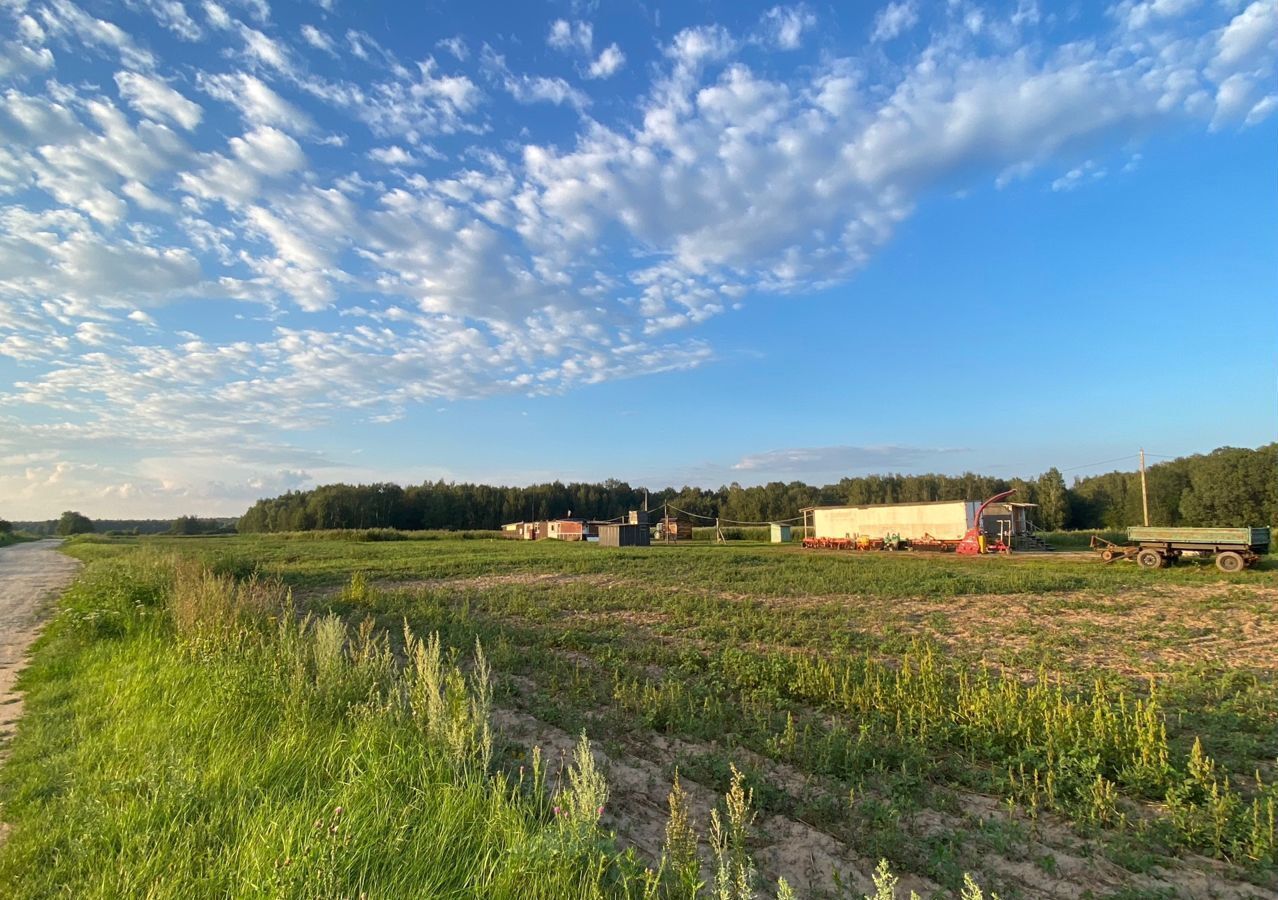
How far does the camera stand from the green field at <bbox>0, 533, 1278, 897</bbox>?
129 inches

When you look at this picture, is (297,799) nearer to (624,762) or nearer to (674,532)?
(624,762)

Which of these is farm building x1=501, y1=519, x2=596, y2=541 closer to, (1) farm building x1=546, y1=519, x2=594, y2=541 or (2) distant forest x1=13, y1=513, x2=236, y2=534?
(1) farm building x1=546, y1=519, x2=594, y2=541

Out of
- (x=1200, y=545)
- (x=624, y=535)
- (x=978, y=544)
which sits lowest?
(x=624, y=535)

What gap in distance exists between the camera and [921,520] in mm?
39938

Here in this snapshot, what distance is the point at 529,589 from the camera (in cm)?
1831

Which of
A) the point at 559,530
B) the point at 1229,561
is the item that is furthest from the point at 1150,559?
the point at 559,530

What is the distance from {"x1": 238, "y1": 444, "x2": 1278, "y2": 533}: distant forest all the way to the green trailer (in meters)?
41.8

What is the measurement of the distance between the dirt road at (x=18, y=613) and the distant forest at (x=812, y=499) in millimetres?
70363

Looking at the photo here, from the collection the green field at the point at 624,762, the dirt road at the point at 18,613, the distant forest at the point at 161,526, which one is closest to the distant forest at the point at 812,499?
the distant forest at the point at 161,526

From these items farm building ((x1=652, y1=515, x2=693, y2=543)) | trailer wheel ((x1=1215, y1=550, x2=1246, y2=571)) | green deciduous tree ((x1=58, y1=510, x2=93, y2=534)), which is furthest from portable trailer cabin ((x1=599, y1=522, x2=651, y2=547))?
green deciduous tree ((x1=58, y1=510, x2=93, y2=534))

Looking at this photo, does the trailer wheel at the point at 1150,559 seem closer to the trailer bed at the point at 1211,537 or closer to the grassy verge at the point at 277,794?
the trailer bed at the point at 1211,537

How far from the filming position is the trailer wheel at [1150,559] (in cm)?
2367

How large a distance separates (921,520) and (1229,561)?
1784 cm

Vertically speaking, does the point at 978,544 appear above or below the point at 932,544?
above
